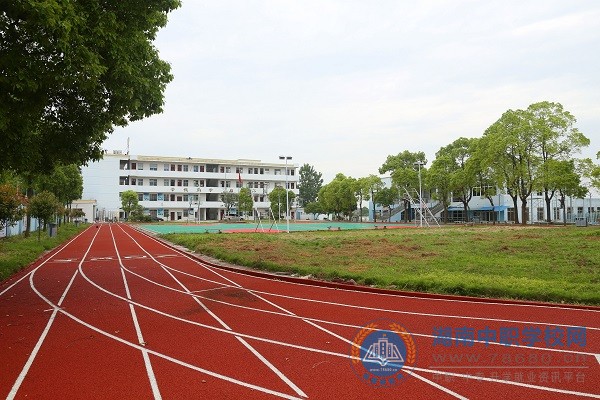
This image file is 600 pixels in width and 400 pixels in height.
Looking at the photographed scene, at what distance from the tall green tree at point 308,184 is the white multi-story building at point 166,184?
31.0m

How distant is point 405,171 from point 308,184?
53.0 meters

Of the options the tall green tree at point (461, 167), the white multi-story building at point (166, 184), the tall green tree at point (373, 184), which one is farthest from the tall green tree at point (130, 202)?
the tall green tree at point (461, 167)

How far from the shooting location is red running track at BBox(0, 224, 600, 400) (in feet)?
15.5

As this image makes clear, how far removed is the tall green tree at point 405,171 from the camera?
61812 millimetres

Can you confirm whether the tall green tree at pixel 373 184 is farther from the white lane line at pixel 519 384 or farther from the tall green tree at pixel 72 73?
the white lane line at pixel 519 384

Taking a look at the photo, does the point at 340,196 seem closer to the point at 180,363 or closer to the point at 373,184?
the point at 373,184

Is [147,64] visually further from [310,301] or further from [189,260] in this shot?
[189,260]

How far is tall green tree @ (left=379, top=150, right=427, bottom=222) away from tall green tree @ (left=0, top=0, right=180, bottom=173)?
54.1m

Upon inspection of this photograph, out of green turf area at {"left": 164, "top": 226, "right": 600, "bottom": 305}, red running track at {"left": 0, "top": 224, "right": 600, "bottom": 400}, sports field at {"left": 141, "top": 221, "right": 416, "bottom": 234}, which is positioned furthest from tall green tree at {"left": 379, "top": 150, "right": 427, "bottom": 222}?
red running track at {"left": 0, "top": 224, "right": 600, "bottom": 400}

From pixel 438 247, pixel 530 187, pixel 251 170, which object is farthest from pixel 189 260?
pixel 251 170

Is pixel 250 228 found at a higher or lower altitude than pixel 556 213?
lower

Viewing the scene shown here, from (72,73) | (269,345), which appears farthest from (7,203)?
(269,345)

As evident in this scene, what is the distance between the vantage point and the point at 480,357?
5.64 metres

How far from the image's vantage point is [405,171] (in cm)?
6209
